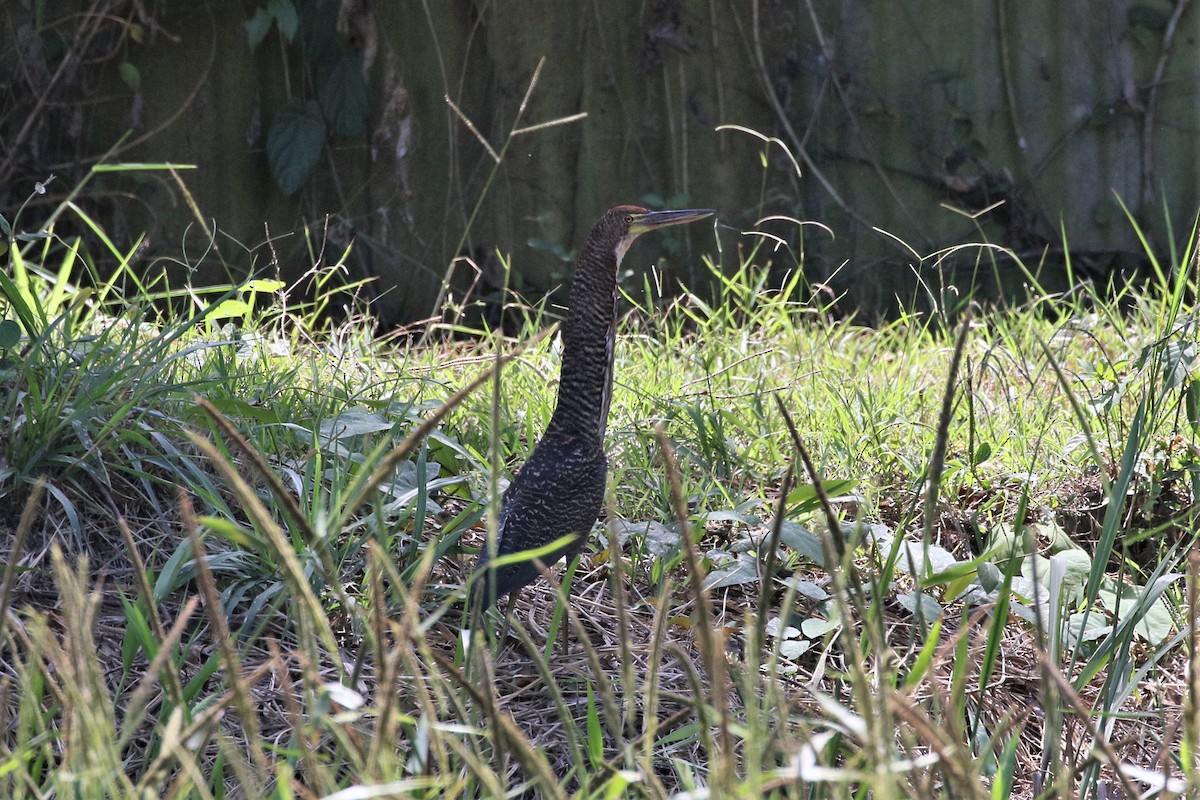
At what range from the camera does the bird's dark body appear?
2.42 metres

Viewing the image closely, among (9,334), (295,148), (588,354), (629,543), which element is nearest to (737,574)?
(629,543)

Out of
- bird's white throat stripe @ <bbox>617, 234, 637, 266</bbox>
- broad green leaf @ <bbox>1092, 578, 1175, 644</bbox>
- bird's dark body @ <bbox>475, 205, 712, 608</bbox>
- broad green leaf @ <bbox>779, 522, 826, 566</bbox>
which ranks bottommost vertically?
broad green leaf @ <bbox>1092, 578, 1175, 644</bbox>

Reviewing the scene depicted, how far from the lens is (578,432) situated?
8.14 feet

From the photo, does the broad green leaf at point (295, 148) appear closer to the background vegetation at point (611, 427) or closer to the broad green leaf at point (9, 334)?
the background vegetation at point (611, 427)

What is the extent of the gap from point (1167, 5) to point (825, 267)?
172 centimetres

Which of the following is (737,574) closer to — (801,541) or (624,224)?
(801,541)

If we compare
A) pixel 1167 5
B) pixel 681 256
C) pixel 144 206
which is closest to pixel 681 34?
pixel 681 256

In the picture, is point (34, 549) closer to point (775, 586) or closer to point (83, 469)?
point (83, 469)

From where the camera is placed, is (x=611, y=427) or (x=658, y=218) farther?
(x=611, y=427)

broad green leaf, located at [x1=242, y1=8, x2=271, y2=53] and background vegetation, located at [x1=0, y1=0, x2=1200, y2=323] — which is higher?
broad green leaf, located at [x1=242, y1=8, x2=271, y2=53]

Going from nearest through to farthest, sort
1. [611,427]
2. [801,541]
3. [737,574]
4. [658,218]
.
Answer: [801,541]
[737,574]
[658,218]
[611,427]

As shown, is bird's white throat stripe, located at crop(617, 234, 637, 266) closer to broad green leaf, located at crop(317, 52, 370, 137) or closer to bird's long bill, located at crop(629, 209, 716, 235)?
bird's long bill, located at crop(629, 209, 716, 235)

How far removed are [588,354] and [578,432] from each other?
0.16m

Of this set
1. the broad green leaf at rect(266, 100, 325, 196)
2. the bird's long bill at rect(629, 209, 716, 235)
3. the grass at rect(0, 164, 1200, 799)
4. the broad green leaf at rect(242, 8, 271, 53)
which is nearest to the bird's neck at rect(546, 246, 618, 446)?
the bird's long bill at rect(629, 209, 716, 235)
